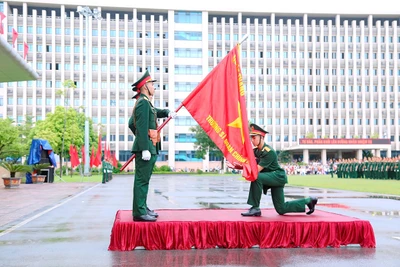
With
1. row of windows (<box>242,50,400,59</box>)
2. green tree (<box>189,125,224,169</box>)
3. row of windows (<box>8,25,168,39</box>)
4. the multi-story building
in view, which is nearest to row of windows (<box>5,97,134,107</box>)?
the multi-story building

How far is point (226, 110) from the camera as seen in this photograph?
28.1ft

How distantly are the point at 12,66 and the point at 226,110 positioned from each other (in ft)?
56.9

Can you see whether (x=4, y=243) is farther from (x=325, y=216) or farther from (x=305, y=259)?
(x=325, y=216)

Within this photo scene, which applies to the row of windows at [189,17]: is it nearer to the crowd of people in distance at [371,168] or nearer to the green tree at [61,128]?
the green tree at [61,128]

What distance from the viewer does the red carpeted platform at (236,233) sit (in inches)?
281

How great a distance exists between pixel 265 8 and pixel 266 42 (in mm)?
6077

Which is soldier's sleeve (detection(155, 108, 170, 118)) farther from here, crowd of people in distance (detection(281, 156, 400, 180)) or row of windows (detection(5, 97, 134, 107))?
row of windows (detection(5, 97, 134, 107))

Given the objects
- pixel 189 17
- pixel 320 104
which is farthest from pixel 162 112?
pixel 320 104

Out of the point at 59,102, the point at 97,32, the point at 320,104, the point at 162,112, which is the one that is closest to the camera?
the point at 162,112

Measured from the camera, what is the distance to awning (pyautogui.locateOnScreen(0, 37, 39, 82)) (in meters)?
20.1

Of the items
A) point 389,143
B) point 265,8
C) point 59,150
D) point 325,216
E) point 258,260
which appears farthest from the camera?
point 265,8

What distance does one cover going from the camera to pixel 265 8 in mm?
90875

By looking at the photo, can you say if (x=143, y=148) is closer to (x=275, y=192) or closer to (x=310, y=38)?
(x=275, y=192)

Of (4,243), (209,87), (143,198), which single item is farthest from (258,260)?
(4,243)
